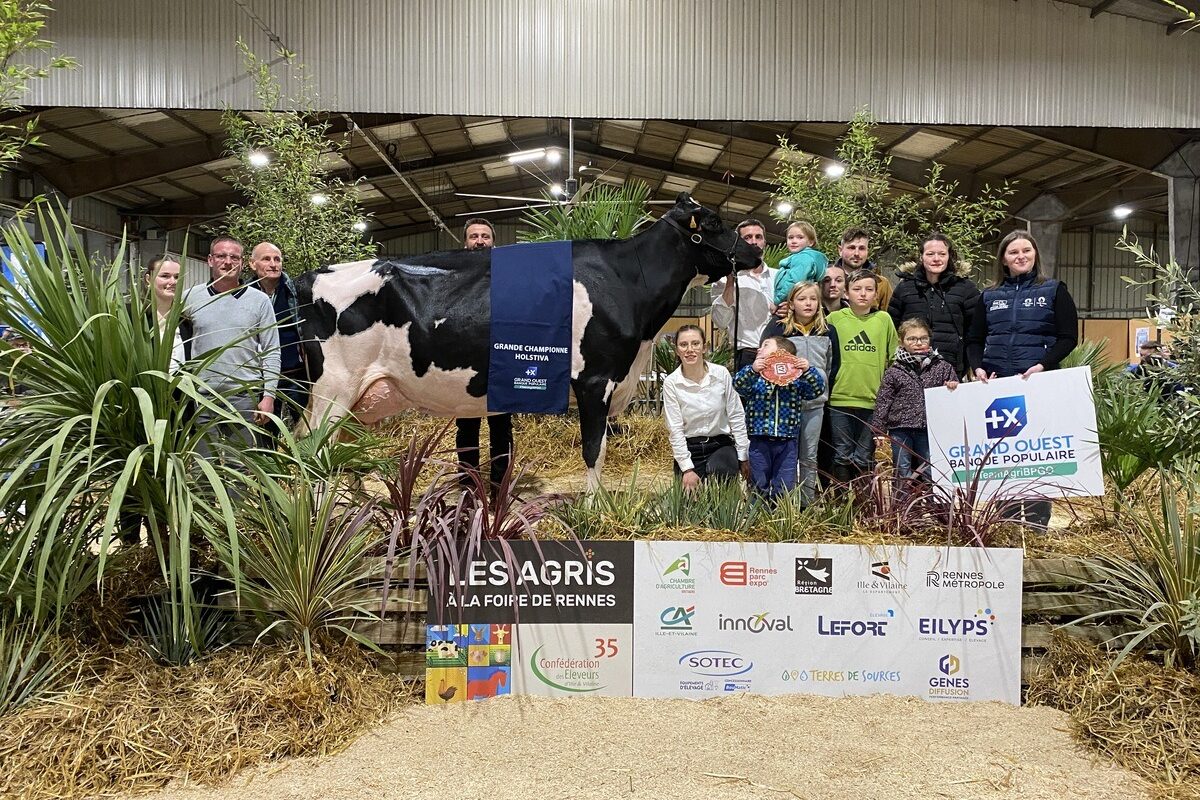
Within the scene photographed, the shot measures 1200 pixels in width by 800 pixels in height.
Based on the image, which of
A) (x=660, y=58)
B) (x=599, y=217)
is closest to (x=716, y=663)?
→ (x=599, y=217)

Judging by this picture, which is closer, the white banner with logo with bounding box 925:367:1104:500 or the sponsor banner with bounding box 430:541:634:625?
the sponsor banner with bounding box 430:541:634:625

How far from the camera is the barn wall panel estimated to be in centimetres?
1115

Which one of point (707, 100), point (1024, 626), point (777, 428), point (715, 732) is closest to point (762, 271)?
point (777, 428)

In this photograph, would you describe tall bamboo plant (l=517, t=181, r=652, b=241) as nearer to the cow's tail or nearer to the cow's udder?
the cow's udder

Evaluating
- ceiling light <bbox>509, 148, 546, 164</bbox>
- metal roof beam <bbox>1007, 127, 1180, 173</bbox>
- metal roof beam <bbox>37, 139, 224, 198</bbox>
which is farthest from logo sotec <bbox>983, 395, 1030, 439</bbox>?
metal roof beam <bbox>37, 139, 224, 198</bbox>

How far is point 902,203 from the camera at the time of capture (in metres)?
9.22

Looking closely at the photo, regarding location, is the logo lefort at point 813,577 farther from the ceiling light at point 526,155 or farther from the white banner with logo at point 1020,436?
the ceiling light at point 526,155

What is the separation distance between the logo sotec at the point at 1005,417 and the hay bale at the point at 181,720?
3.18 m

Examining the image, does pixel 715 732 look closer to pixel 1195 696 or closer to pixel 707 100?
pixel 1195 696

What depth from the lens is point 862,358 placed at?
468 centimetres

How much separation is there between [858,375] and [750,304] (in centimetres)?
100

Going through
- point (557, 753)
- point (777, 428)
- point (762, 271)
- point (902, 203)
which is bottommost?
point (557, 753)

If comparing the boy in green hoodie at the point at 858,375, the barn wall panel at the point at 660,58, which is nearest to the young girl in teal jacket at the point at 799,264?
the boy in green hoodie at the point at 858,375

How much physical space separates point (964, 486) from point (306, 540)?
10.2ft
